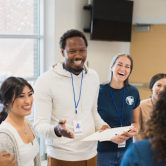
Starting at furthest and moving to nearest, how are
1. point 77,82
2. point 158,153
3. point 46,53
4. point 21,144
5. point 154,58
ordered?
point 154,58, point 46,53, point 77,82, point 21,144, point 158,153

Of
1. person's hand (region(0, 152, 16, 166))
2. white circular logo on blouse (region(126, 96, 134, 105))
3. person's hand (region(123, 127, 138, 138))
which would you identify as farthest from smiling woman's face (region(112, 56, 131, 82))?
person's hand (region(0, 152, 16, 166))

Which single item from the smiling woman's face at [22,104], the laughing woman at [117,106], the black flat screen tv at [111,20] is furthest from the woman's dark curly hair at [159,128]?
the black flat screen tv at [111,20]

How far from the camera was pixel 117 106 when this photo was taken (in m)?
2.60

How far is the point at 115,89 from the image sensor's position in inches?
104

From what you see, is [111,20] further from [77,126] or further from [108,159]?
[77,126]

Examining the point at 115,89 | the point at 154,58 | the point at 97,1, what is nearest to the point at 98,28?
the point at 97,1

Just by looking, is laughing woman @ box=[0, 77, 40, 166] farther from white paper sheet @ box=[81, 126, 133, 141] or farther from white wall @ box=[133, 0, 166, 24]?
white wall @ box=[133, 0, 166, 24]

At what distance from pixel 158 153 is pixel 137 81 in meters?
4.30

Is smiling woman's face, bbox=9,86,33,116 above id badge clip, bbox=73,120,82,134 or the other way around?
above

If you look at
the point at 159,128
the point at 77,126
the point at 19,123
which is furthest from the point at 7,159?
the point at 159,128

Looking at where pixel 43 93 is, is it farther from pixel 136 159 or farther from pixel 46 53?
pixel 46 53

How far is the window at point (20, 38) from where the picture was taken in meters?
3.94

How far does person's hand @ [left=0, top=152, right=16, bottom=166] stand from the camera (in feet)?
5.57

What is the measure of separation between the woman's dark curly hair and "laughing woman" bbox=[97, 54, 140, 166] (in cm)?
128
